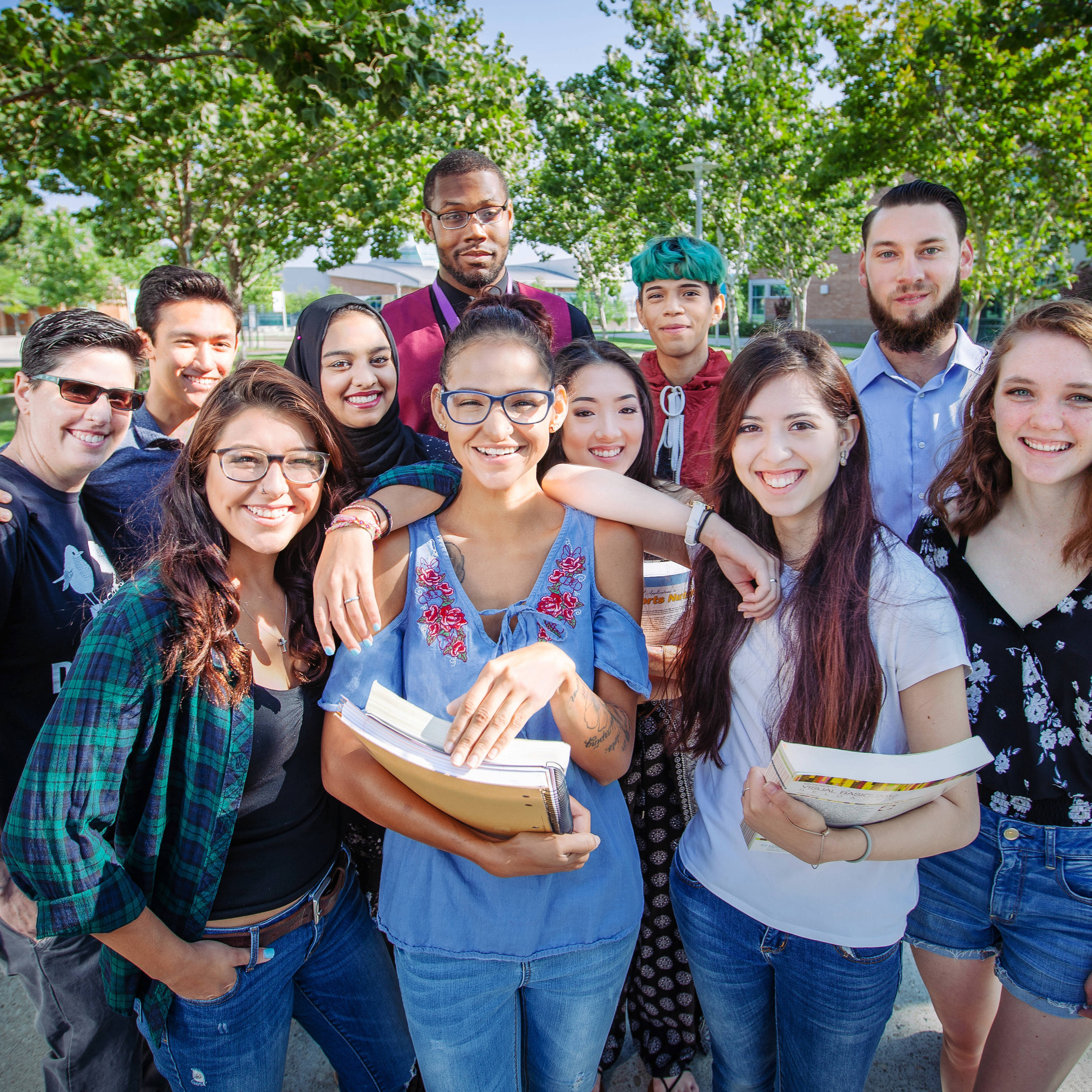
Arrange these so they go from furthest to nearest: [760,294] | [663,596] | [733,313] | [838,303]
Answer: [760,294] < [838,303] < [733,313] < [663,596]

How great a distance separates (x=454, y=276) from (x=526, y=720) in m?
2.80

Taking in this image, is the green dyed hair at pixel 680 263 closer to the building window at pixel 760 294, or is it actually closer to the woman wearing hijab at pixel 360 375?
the woman wearing hijab at pixel 360 375

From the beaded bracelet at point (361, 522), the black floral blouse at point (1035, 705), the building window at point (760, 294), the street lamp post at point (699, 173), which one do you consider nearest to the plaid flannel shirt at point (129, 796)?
the beaded bracelet at point (361, 522)

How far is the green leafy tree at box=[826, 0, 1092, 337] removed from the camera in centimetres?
999

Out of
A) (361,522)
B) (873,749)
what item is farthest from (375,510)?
(873,749)

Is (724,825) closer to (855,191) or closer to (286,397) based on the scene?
(286,397)

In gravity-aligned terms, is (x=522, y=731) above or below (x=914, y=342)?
below

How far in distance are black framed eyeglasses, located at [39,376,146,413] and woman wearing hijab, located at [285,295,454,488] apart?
0.60 metres

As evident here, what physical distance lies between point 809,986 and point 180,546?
6.44 feet

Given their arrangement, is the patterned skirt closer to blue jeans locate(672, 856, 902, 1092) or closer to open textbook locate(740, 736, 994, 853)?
blue jeans locate(672, 856, 902, 1092)

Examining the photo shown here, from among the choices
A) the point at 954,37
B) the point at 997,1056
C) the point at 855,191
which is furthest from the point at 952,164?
the point at 997,1056

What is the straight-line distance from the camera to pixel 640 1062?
9.26 ft

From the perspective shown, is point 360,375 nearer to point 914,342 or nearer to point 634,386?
point 634,386

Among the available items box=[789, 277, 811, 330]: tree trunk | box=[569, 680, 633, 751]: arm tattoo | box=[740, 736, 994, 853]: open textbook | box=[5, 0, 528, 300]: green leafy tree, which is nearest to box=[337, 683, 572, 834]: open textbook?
box=[569, 680, 633, 751]: arm tattoo
